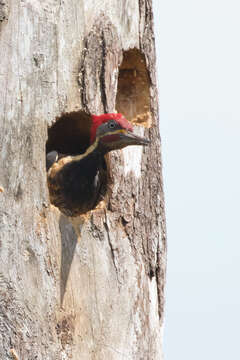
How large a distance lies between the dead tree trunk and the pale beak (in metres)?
0.19

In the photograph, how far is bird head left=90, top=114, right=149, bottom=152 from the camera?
4656 millimetres

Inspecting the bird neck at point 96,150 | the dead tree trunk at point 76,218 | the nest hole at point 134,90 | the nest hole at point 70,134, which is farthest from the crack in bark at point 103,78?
the nest hole at point 134,90

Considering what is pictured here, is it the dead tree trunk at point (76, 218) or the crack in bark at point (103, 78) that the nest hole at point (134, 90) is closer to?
the dead tree trunk at point (76, 218)

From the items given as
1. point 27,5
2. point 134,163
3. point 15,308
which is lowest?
point 15,308

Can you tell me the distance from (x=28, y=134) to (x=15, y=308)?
0.89 metres

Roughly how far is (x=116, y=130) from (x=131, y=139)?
10 cm

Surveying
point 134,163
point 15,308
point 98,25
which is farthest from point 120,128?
point 15,308

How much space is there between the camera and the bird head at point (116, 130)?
15.3 feet

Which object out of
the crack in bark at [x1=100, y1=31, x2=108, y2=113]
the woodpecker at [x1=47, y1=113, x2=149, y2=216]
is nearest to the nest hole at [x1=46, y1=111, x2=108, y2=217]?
the woodpecker at [x1=47, y1=113, x2=149, y2=216]

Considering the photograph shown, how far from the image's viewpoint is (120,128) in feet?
15.3

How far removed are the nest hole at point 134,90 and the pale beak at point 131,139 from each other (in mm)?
463

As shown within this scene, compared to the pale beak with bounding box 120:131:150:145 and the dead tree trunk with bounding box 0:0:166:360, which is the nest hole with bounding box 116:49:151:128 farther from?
the pale beak with bounding box 120:131:150:145

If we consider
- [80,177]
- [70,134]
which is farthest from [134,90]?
[80,177]

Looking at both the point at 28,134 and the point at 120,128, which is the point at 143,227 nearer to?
the point at 120,128
